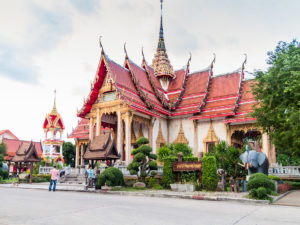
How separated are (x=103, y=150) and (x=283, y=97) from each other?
8997 millimetres

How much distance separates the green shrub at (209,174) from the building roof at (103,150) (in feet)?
15.2

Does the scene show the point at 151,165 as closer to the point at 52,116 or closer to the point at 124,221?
the point at 124,221

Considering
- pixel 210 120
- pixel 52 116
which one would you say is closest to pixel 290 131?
pixel 210 120

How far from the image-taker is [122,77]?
754 inches

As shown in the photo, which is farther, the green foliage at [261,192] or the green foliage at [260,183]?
the green foliage at [260,183]

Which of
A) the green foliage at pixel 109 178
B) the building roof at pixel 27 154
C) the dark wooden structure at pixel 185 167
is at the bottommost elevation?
the green foliage at pixel 109 178

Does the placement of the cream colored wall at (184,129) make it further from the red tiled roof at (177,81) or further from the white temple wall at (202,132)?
the red tiled roof at (177,81)

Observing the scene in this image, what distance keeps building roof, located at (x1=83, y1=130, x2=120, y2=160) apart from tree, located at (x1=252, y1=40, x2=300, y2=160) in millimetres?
7412

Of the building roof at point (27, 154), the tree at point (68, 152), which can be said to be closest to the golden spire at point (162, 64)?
the building roof at point (27, 154)

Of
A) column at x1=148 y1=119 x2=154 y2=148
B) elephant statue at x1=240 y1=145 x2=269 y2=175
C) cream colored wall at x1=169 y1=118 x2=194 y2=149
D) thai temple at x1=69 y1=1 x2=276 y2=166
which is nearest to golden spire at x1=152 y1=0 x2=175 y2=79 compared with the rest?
thai temple at x1=69 y1=1 x2=276 y2=166

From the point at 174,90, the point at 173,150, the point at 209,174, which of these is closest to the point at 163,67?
the point at 174,90

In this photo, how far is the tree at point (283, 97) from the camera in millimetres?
11188

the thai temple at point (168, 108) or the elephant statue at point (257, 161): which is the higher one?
the thai temple at point (168, 108)

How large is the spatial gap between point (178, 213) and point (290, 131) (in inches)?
291
